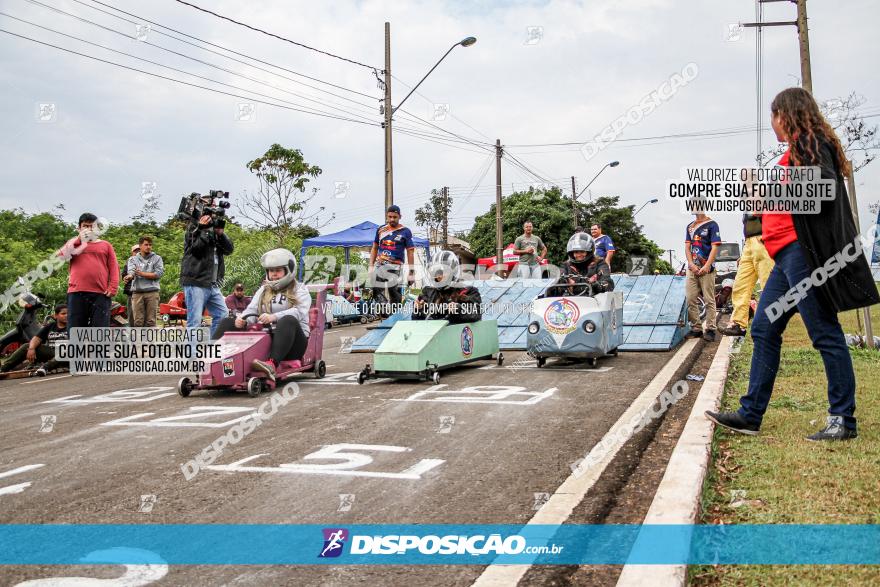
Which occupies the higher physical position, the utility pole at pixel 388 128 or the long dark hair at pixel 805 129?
the utility pole at pixel 388 128

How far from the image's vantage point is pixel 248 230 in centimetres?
2681

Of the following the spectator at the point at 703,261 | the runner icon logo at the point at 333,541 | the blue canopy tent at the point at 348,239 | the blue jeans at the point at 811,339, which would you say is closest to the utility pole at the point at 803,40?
the spectator at the point at 703,261

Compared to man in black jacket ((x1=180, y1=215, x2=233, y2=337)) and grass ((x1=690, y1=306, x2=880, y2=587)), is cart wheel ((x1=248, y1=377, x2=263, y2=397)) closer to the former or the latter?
man in black jacket ((x1=180, y1=215, x2=233, y2=337))

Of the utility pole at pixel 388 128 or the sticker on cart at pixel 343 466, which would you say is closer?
the sticker on cart at pixel 343 466

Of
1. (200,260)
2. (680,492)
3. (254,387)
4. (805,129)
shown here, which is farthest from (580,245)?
(680,492)

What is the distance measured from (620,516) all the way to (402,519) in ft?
3.51

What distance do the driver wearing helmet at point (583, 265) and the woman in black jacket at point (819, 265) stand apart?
5.43 m

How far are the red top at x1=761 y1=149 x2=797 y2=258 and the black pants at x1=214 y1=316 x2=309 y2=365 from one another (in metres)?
5.20

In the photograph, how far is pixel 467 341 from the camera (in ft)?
30.2

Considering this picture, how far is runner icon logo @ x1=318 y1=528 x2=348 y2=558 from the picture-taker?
10.0ft

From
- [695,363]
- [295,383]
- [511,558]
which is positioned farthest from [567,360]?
[511,558]

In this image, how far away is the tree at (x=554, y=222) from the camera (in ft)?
158

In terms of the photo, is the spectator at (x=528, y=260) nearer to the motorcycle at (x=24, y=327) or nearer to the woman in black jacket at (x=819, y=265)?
the motorcycle at (x=24, y=327)

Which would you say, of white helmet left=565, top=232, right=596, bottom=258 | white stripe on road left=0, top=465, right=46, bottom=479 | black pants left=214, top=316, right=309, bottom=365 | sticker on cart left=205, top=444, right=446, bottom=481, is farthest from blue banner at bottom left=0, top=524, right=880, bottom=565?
white helmet left=565, top=232, right=596, bottom=258
